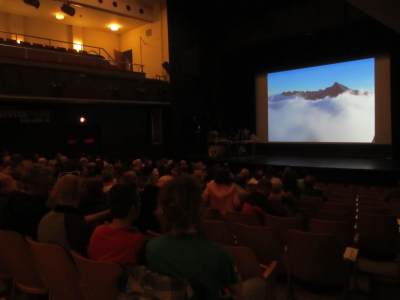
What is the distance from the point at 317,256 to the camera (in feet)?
7.97

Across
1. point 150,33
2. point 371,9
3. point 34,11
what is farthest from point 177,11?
point 371,9

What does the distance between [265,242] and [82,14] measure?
40.8 feet

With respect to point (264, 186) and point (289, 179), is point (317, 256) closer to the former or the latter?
point (264, 186)

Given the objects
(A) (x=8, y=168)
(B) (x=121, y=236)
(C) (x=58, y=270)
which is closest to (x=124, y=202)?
(B) (x=121, y=236)

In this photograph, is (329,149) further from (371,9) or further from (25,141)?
(25,141)

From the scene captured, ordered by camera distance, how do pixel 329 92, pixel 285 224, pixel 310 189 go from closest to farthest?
pixel 285 224, pixel 310 189, pixel 329 92

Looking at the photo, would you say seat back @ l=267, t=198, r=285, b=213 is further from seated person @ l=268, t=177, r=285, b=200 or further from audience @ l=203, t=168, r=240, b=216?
audience @ l=203, t=168, r=240, b=216

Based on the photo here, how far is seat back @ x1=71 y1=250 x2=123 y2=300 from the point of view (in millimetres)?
1675

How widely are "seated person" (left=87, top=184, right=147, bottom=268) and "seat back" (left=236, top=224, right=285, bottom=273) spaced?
A: 1.11 meters

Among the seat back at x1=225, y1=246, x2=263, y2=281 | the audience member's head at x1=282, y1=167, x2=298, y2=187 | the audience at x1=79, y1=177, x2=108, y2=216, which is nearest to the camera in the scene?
the seat back at x1=225, y1=246, x2=263, y2=281

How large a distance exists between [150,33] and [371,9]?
9.40 m

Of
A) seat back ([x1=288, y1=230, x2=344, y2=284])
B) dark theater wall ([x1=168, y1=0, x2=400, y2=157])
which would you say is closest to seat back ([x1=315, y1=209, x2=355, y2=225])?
seat back ([x1=288, y1=230, x2=344, y2=284])

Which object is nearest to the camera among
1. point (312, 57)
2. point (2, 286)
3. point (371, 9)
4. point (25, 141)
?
point (2, 286)

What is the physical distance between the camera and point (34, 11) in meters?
12.1
